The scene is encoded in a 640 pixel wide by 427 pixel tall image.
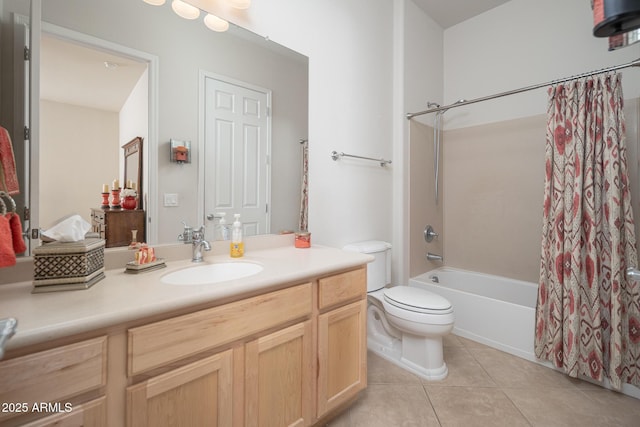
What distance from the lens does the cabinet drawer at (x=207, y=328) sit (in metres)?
0.77

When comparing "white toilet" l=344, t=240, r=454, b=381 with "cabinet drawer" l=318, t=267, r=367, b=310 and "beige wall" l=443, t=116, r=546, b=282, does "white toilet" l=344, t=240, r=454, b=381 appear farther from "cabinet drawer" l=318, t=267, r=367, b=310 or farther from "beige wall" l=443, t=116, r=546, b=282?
"beige wall" l=443, t=116, r=546, b=282

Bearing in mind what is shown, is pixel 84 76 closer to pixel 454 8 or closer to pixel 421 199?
pixel 421 199

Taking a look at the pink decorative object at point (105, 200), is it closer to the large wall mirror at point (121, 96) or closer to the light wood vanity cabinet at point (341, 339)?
the large wall mirror at point (121, 96)

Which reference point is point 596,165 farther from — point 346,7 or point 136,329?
point 136,329

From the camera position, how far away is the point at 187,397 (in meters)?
0.87

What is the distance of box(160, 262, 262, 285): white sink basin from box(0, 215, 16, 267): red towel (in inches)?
17.0

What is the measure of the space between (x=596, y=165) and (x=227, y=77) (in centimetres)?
222

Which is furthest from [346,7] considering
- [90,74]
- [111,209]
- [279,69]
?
[111,209]

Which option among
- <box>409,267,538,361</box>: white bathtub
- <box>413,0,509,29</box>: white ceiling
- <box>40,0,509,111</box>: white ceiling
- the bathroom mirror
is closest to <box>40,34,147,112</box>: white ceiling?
<box>40,0,509,111</box>: white ceiling

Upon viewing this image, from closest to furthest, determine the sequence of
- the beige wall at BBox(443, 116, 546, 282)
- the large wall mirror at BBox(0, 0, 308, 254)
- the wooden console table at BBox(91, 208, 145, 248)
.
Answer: the large wall mirror at BBox(0, 0, 308, 254)
the wooden console table at BBox(91, 208, 145, 248)
the beige wall at BBox(443, 116, 546, 282)

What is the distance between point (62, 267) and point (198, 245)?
50 cm

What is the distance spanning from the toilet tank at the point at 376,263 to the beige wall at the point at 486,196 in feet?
1.76

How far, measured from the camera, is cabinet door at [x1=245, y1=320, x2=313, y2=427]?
1.01m

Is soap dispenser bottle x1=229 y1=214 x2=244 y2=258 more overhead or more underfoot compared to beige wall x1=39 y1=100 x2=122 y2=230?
more underfoot
